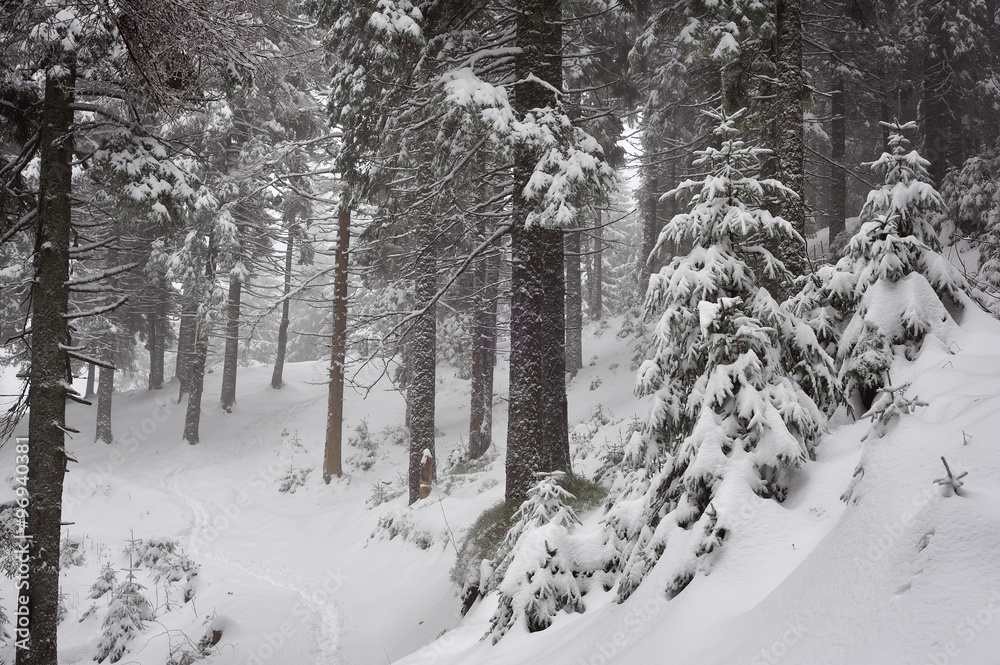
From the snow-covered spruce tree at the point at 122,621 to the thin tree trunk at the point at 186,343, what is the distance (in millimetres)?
14881

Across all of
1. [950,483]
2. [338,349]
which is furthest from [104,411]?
[950,483]

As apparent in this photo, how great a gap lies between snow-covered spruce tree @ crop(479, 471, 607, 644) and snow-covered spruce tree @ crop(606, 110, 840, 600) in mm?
344

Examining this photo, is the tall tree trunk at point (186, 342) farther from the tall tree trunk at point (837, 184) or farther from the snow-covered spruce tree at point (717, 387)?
the tall tree trunk at point (837, 184)

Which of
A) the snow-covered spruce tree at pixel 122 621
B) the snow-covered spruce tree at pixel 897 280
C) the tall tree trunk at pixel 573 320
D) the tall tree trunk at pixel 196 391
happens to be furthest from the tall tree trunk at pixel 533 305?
the tall tree trunk at pixel 196 391

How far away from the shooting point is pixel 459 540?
902 cm

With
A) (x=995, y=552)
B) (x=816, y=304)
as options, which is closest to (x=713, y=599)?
(x=995, y=552)

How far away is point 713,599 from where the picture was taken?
9.85 ft

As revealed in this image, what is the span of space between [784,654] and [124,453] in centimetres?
2546

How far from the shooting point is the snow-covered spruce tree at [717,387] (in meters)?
3.70

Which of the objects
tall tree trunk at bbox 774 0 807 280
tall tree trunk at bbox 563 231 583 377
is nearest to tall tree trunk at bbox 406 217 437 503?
tall tree trunk at bbox 774 0 807 280

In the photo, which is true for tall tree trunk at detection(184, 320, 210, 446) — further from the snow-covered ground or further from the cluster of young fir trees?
the cluster of young fir trees

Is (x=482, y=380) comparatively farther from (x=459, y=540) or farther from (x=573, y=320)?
(x=459, y=540)

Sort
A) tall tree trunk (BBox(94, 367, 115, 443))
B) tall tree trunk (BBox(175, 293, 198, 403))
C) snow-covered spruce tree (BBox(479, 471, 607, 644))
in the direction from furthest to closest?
1. tall tree trunk (BBox(175, 293, 198, 403))
2. tall tree trunk (BBox(94, 367, 115, 443))
3. snow-covered spruce tree (BBox(479, 471, 607, 644))

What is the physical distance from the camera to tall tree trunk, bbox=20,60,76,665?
629cm
